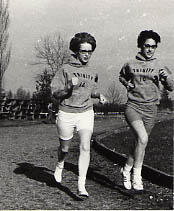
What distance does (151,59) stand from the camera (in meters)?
5.18

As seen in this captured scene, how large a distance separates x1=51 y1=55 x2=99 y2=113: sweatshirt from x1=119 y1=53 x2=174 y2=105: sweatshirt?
0.50 m

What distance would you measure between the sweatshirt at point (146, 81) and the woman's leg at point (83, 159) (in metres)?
Result: 0.78

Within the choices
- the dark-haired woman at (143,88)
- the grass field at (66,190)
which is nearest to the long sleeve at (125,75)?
the dark-haired woman at (143,88)

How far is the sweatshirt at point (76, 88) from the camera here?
16.0 feet

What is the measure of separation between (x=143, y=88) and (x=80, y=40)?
3.25ft

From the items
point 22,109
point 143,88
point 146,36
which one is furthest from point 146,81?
point 22,109

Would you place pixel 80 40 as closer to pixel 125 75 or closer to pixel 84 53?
pixel 84 53

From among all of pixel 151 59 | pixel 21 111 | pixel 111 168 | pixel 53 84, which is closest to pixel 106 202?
pixel 53 84

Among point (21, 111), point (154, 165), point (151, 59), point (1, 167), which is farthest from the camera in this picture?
point (21, 111)

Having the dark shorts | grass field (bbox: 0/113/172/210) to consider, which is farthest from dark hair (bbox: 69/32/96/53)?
grass field (bbox: 0/113/172/210)

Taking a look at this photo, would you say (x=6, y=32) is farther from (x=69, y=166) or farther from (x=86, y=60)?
(x=86, y=60)

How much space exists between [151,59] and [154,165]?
2387mm

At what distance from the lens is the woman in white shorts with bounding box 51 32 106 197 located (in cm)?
486

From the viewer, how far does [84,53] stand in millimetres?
4973
